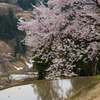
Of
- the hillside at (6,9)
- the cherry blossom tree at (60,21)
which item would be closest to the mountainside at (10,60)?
the cherry blossom tree at (60,21)

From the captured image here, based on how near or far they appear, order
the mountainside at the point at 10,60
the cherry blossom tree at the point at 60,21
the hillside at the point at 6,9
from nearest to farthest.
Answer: the cherry blossom tree at the point at 60,21 < the mountainside at the point at 10,60 < the hillside at the point at 6,9

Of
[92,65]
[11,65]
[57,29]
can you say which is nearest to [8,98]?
[57,29]

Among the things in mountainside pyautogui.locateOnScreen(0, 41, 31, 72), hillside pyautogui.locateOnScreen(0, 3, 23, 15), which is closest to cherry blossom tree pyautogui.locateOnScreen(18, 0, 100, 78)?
mountainside pyautogui.locateOnScreen(0, 41, 31, 72)

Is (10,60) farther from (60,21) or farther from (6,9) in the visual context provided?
(6,9)

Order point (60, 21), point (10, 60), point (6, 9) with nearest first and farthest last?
1. point (60, 21)
2. point (10, 60)
3. point (6, 9)

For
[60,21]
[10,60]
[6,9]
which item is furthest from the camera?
[6,9]

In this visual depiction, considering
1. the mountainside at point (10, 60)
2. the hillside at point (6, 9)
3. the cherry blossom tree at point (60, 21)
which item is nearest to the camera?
the cherry blossom tree at point (60, 21)

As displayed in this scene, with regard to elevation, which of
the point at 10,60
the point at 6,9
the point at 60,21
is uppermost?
the point at 6,9

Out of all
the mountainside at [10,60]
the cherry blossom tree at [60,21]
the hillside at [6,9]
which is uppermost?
the hillside at [6,9]

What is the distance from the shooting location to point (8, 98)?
13.2 meters

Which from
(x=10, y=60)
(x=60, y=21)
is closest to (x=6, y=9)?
(x=10, y=60)

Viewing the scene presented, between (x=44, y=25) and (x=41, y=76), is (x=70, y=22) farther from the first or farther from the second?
(x=41, y=76)

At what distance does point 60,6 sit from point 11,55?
73.1m

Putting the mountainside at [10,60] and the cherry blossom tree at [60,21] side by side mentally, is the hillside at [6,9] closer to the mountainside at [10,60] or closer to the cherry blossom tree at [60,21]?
the mountainside at [10,60]
